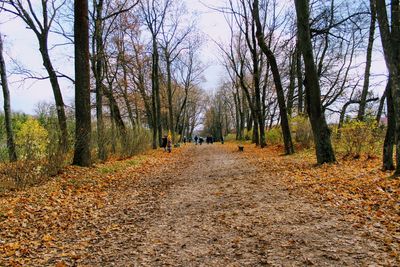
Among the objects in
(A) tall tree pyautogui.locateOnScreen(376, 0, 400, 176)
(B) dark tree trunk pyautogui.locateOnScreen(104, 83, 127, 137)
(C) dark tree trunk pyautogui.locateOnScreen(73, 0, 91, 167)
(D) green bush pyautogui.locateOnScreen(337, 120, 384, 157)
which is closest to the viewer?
(A) tall tree pyautogui.locateOnScreen(376, 0, 400, 176)

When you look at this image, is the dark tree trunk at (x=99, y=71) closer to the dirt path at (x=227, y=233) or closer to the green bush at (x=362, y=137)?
the dirt path at (x=227, y=233)

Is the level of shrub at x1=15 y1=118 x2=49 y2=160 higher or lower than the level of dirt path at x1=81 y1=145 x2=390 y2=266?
higher

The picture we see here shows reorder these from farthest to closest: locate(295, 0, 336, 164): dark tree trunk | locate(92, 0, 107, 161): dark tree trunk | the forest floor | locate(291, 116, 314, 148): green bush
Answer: locate(291, 116, 314, 148): green bush
locate(92, 0, 107, 161): dark tree trunk
locate(295, 0, 336, 164): dark tree trunk
the forest floor

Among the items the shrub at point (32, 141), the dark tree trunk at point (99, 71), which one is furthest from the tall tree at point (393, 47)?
the dark tree trunk at point (99, 71)

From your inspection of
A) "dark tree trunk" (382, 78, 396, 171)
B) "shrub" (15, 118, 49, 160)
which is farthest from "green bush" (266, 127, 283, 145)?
"shrub" (15, 118, 49, 160)

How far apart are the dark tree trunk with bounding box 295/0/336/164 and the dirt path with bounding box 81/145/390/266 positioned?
429cm

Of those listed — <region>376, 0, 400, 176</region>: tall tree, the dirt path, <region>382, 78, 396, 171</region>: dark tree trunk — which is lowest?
the dirt path

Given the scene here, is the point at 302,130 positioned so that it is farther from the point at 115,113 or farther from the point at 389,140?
the point at 115,113

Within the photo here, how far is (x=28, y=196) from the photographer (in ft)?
24.1

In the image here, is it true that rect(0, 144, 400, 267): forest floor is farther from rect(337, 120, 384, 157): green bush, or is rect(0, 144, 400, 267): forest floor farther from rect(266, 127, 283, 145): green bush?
rect(266, 127, 283, 145): green bush

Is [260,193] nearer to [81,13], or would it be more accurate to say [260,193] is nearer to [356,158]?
[356,158]

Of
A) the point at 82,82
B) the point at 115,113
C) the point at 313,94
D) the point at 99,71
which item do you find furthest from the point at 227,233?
the point at 115,113

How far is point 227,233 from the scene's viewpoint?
16.3ft

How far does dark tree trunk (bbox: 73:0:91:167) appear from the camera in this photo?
1131 centimetres
